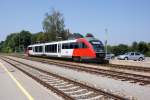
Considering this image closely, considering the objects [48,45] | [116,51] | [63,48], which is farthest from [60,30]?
[63,48]

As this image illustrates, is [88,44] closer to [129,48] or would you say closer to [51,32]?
[129,48]

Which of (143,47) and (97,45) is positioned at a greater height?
(143,47)

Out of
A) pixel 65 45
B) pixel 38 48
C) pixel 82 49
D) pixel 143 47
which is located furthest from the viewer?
pixel 143 47

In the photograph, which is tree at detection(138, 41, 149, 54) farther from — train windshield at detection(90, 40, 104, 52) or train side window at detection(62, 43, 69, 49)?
train windshield at detection(90, 40, 104, 52)

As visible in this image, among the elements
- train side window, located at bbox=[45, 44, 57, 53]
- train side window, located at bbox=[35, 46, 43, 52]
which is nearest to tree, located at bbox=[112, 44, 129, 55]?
train side window, located at bbox=[35, 46, 43, 52]

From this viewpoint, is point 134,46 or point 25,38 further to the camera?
point 25,38

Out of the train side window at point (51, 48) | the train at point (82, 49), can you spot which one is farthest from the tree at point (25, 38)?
the train at point (82, 49)

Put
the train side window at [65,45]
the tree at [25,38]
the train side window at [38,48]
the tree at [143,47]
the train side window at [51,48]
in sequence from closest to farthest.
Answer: the train side window at [65,45] < the train side window at [51,48] < the train side window at [38,48] < the tree at [143,47] < the tree at [25,38]

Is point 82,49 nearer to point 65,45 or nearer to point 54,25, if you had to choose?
point 65,45

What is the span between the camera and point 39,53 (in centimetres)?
7050

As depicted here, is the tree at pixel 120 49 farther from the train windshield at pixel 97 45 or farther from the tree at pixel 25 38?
the tree at pixel 25 38

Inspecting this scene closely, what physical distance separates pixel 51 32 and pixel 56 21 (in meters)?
4.27

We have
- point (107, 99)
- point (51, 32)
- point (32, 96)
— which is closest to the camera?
point (107, 99)

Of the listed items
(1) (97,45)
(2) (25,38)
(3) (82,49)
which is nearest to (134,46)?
(3) (82,49)
